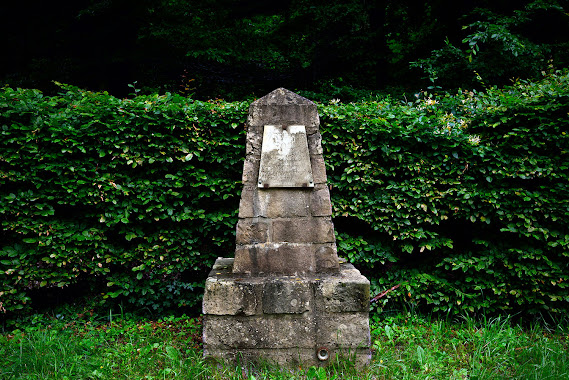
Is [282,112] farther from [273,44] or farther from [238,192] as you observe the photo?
[273,44]

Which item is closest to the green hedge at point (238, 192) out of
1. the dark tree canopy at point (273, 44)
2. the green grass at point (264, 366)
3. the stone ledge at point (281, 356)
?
the green grass at point (264, 366)

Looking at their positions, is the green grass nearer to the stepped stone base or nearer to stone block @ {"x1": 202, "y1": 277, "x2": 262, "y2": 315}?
the stepped stone base

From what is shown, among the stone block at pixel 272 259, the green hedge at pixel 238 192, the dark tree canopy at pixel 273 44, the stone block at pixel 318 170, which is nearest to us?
the stone block at pixel 272 259

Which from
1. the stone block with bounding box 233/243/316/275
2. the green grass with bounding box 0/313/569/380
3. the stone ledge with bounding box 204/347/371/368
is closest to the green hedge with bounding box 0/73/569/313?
the green grass with bounding box 0/313/569/380

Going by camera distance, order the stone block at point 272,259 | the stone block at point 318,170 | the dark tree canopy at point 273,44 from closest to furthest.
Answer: the stone block at point 272,259 < the stone block at point 318,170 < the dark tree canopy at point 273,44

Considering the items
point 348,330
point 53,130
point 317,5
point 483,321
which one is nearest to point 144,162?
point 53,130

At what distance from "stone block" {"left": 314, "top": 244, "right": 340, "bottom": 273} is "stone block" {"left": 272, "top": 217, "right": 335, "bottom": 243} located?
0.06m

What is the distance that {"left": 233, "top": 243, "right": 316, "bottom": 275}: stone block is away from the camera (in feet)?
9.35

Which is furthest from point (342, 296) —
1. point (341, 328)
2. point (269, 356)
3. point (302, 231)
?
point (269, 356)

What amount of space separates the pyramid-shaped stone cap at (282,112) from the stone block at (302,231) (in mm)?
793

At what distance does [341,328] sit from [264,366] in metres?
0.66

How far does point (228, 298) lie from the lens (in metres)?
2.62

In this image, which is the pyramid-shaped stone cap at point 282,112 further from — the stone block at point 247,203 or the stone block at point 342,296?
the stone block at point 342,296

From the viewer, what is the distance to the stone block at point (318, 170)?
9.69ft
